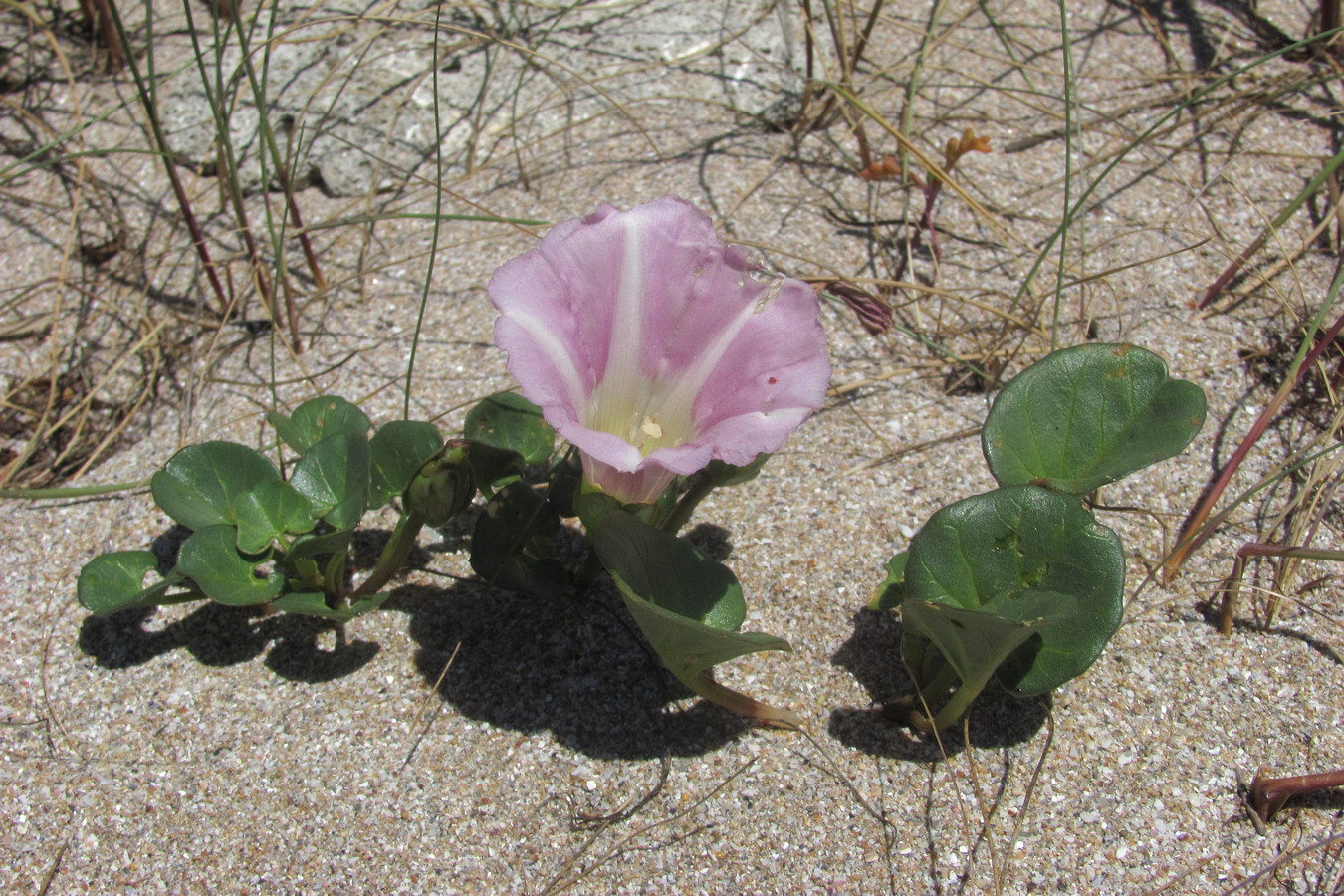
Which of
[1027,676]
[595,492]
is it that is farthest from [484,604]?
[1027,676]

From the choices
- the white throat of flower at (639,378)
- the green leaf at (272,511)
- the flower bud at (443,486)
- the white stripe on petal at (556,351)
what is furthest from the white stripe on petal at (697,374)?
the green leaf at (272,511)

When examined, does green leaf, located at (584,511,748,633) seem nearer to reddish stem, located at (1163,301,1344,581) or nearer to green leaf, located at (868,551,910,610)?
green leaf, located at (868,551,910,610)

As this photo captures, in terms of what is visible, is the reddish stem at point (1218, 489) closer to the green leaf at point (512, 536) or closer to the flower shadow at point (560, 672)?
the flower shadow at point (560, 672)

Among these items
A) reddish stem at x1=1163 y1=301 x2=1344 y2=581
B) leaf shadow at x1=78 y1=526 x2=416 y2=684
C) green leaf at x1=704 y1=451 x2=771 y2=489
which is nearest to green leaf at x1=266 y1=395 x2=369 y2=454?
leaf shadow at x1=78 y1=526 x2=416 y2=684

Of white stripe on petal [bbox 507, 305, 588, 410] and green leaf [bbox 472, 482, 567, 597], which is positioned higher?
white stripe on petal [bbox 507, 305, 588, 410]

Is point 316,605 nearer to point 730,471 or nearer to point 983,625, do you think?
point 730,471

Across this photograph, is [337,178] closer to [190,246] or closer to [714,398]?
[190,246]
